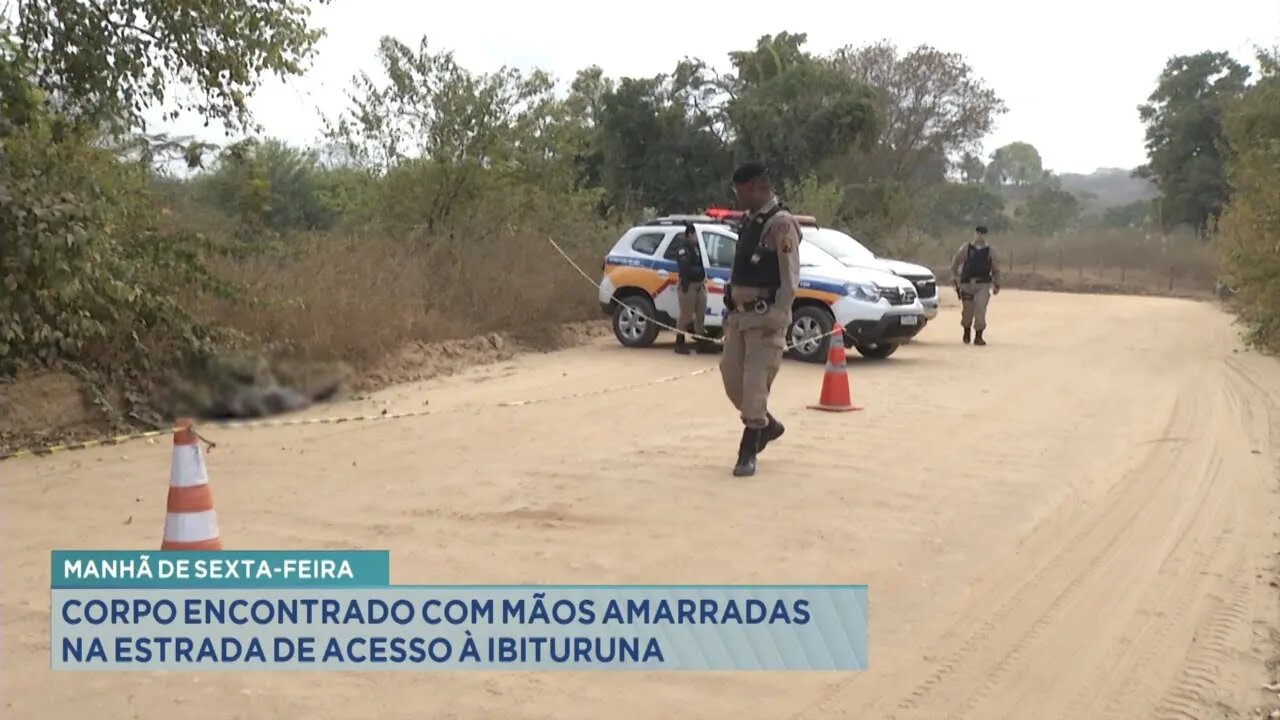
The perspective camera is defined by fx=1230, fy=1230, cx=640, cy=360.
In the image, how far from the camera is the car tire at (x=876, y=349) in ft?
50.3

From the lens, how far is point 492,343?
15531mm

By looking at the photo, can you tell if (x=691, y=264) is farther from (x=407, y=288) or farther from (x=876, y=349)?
(x=407, y=288)

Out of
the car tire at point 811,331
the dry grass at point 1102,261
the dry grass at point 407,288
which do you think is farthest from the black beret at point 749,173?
the dry grass at point 1102,261

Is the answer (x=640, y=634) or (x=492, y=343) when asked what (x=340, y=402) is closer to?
(x=492, y=343)

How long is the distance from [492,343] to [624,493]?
8.51 metres

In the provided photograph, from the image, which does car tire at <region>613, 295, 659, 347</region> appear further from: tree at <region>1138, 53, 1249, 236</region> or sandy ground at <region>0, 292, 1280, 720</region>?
tree at <region>1138, 53, 1249, 236</region>

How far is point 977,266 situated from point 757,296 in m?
10.6

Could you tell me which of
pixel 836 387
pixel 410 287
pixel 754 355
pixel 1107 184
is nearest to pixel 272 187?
pixel 410 287

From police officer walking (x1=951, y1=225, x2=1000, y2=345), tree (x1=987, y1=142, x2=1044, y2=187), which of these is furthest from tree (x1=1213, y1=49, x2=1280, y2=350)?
tree (x1=987, y1=142, x2=1044, y2=187)

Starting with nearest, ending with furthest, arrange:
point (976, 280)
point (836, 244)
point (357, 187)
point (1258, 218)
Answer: point (1258, 218) < point (976, 280) < point (836, 244) < point (357, 187)

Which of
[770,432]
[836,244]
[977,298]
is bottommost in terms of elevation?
[770,432]

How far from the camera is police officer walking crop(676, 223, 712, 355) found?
15.5 m

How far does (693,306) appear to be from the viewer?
619 inches
